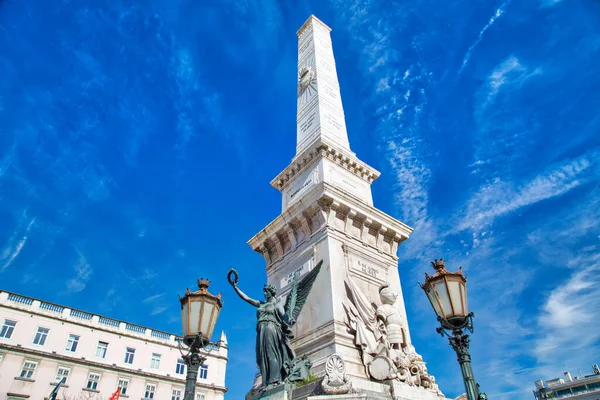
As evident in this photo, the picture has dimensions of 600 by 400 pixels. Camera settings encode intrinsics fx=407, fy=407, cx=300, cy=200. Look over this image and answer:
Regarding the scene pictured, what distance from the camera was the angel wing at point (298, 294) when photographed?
975cm

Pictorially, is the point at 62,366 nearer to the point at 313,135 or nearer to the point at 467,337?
the point at 313,135

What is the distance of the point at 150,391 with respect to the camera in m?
37.7

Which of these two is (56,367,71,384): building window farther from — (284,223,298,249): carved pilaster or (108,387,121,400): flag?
(284,223,298,249): carved pilaster

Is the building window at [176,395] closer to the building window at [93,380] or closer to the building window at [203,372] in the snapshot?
the building window at [203,372]

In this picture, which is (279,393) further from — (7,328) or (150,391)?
(150,391)

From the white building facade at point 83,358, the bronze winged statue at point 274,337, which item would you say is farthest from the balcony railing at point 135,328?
the bronze winged statue at point 274,337

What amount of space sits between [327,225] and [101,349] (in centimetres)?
3382

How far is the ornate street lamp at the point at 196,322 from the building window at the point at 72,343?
111ft

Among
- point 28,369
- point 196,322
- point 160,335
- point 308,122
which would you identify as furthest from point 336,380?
point 160,335

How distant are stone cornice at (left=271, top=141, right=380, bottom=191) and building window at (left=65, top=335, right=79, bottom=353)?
3010 cm

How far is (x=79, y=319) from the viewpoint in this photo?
121 ft

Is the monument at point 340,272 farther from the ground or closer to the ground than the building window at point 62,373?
closer to the ground

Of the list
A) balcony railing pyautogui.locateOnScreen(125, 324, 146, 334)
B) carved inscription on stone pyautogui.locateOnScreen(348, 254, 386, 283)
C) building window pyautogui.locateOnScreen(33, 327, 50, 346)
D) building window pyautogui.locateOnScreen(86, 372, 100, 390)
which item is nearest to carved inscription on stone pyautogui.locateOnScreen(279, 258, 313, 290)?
carved inscription on stone pyautogui.locateOnScreen(348, 254, 386, 283)

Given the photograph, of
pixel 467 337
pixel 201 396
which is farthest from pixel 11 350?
pixel 467 337
